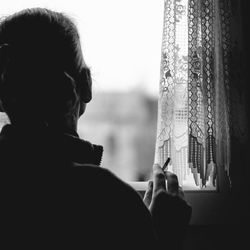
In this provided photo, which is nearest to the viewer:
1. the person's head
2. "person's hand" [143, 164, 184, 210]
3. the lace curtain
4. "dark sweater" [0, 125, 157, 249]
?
"dark sweater" [0, 125, 157, 249]

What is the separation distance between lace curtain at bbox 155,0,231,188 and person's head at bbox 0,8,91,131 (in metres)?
0.34

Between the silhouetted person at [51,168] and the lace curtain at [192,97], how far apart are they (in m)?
0.31

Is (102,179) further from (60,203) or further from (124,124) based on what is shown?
(124,124)

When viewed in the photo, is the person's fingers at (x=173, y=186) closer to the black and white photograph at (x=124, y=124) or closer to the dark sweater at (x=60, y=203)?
the black and white photograph at (x=124, y=124)

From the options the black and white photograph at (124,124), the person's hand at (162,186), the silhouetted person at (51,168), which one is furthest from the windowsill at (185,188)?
the silhouetted person at (51,168)

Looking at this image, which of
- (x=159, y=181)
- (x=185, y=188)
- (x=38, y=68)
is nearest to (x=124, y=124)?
(x=185, y=188)

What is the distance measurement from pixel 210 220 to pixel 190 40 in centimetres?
54

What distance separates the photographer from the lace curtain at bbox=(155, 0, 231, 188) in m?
1.03

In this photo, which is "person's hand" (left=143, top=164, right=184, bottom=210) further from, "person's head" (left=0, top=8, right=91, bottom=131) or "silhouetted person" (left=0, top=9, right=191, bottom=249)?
"person's head" (left=0, top=8, right=91, bottom=131)

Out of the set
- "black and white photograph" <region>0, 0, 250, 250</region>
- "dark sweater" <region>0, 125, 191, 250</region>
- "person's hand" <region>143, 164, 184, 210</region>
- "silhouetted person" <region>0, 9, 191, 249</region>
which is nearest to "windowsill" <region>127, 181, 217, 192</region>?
"black and white photograph" <region>0, 0, 250, 250</region>

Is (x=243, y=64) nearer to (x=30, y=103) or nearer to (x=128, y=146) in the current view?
(x=128, y=146)

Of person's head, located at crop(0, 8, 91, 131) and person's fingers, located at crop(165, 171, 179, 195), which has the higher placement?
person's head, located at crop(0, 8, 91, 131)

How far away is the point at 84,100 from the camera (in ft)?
2.71

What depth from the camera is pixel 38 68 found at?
2.35 feet
